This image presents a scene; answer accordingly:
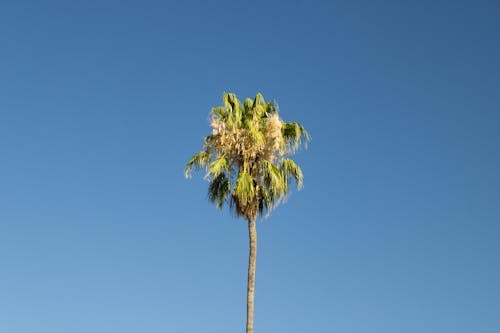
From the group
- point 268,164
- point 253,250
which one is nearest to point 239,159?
point 268,164

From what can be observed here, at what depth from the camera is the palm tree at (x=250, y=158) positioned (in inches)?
1629

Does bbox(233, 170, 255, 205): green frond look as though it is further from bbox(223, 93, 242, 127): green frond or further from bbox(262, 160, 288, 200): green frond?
bbox(223, 93, 242, 127): green frond

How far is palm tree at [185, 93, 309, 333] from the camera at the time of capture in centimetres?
4138

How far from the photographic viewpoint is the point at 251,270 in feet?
133

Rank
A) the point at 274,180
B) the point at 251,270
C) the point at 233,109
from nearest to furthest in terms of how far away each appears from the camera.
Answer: the point at 251,270 < the point at 274,180 < the point at 233,109

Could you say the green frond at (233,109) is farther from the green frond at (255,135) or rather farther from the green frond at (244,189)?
the green frond at (244,189)

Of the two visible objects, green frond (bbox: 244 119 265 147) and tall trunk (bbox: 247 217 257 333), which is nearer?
tall trunk (bbox: 247 217 257 333)

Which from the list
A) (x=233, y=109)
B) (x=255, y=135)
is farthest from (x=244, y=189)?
(x=233, y=109)

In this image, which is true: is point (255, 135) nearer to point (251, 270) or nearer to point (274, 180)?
point (274, 180)

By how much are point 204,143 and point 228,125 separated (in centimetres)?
143

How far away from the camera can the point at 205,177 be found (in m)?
42.0

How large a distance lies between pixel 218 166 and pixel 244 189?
1867mm

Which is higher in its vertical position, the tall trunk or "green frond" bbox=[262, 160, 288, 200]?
"green frond" bbox=[262, 160, 288, 200]

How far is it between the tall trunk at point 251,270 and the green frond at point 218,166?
8.72 ft
